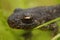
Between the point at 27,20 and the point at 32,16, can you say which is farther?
the point at 32,16

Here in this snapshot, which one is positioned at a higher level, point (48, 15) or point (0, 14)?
point (0, 14)

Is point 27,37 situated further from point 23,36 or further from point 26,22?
point 26,22

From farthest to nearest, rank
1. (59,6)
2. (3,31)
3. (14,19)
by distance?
(59,6) → (14,19) → (3,31)

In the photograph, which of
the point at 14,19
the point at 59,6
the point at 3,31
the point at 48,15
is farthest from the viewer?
the point at 59,6

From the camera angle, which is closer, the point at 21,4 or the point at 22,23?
the point at 22,23

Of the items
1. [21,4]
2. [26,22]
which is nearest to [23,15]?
[26,22]

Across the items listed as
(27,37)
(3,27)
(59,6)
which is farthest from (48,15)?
(3,27)
